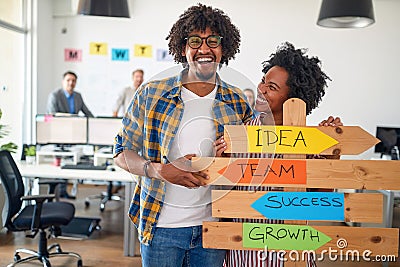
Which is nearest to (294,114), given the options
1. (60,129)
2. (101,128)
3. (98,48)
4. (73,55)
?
(101,128)

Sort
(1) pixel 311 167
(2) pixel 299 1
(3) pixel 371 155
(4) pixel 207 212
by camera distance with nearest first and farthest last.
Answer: (1) pixel 311 167
(4) pixel 207 212
(3) pixel 371 155
(2) pixel 299 1

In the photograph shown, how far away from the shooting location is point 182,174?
127 centimetres

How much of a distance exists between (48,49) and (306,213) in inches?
229

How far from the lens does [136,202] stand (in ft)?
4.76

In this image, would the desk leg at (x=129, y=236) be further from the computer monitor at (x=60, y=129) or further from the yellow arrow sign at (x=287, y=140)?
the yellow arrow sign at (x=287, y=140)

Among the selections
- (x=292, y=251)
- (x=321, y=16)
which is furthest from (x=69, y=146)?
(x=292, y=251)

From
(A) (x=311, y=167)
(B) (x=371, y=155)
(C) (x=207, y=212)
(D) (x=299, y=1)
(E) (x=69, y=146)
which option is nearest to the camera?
(A) (x=311, y=167)

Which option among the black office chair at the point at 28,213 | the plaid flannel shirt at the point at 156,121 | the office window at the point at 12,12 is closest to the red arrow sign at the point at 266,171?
the plaid flannel shirt at the point at 156,121

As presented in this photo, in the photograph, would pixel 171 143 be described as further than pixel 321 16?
No

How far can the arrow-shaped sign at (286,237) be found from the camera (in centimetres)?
132

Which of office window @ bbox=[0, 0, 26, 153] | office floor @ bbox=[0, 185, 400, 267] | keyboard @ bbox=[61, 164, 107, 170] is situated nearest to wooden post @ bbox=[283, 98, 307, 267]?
office floor @ bbox=[0, 185, 400, 267]

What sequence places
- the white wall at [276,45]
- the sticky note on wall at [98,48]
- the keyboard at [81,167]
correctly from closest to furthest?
the keyboard at [81,167], the white wall at [276,45], the sticky note on wall at [98,48]

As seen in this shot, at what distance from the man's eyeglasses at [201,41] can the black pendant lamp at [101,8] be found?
2.46m

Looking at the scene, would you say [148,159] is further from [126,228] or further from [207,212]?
[126,228]
